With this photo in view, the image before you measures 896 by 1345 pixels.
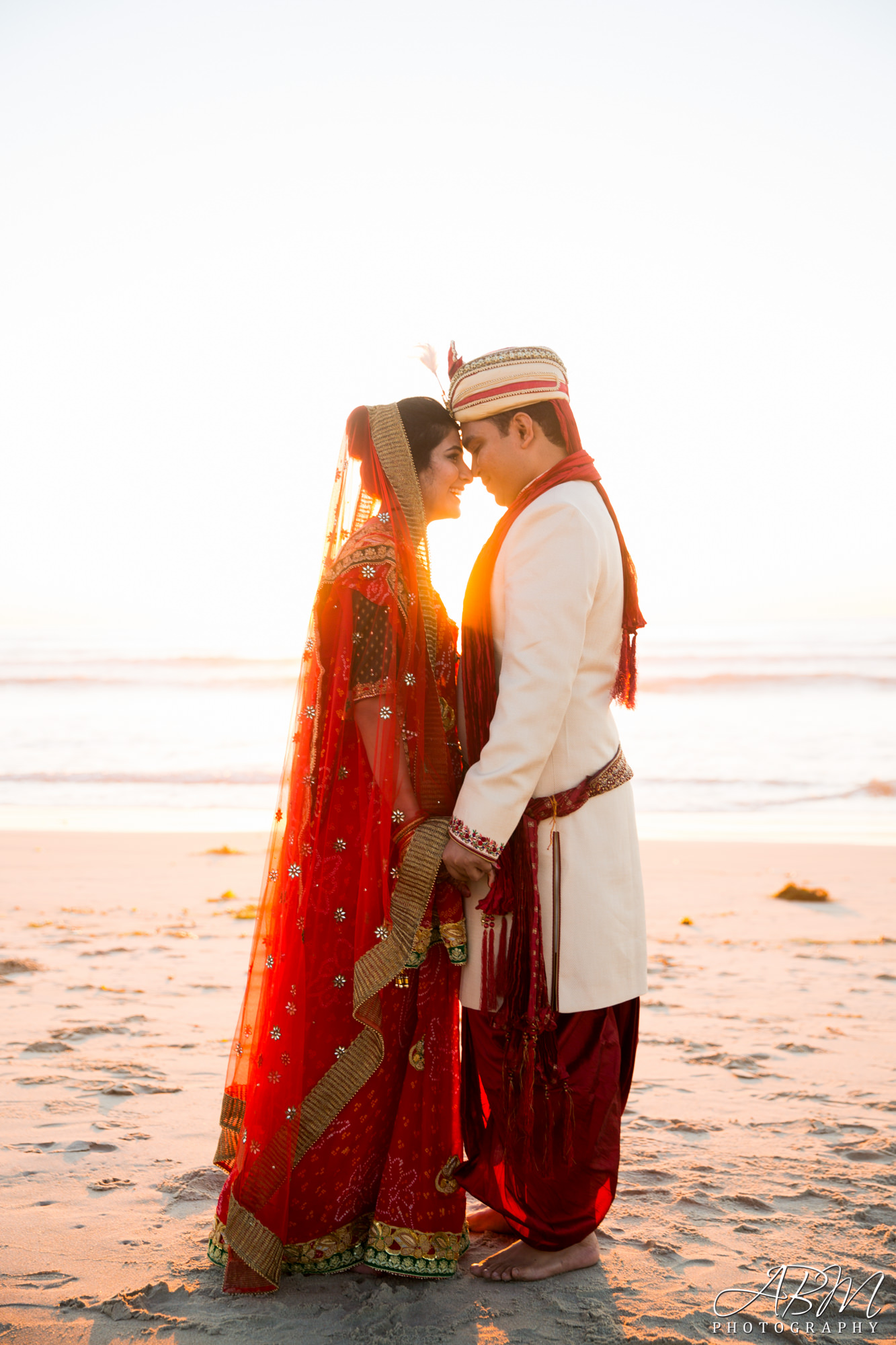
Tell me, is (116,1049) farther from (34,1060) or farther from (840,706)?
(840,706)

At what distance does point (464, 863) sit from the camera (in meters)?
2.25

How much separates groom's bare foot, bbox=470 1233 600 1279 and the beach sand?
3 centimetres

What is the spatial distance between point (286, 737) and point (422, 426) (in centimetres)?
1270

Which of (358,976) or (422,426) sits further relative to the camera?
(422,426)

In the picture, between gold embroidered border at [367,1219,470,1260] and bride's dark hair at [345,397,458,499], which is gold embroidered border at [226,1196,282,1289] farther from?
bride's dark hair at [345,397,458,499]

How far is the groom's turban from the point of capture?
2.41 meters

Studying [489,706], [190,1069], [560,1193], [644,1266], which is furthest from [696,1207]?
[190,1069]

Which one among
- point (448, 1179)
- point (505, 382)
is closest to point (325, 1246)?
point (448, 1179)

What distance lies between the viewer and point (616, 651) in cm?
246

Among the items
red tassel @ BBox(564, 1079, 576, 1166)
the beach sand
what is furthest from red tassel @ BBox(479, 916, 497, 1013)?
the beach sand

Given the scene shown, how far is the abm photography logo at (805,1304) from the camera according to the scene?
2.16m

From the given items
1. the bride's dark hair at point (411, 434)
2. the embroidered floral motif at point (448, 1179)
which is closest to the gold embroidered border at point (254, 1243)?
the embroidered floral motif at point (448, 1179)

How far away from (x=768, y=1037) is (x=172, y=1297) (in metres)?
2.55

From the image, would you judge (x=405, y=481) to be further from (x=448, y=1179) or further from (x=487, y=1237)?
(x=487, y=1237)
